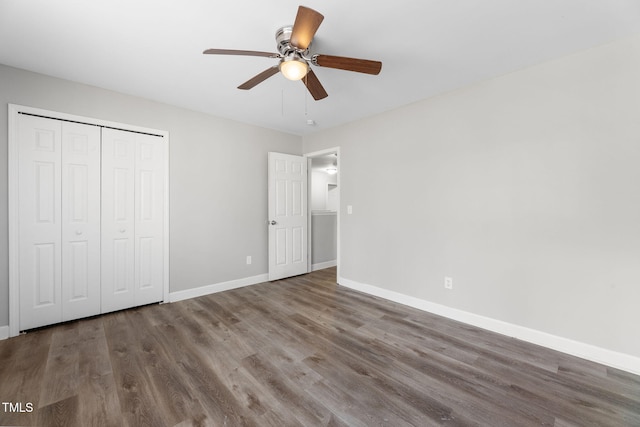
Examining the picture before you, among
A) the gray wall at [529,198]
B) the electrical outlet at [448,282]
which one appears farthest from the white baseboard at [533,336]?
the electrical outlet at [448,282]

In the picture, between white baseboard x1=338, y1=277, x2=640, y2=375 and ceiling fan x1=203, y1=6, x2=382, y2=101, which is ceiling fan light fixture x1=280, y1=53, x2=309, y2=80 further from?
white baseboard x1=338, y1=277, x2=640, y2=375

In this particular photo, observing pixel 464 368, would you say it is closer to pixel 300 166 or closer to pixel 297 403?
pixel 297 403

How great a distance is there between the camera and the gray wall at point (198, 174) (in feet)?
8.14

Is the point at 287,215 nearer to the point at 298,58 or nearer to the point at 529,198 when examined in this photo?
the point at 298,58

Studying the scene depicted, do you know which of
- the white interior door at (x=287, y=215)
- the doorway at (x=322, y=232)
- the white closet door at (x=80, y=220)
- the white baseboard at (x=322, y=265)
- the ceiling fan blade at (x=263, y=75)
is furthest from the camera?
the white baseboard at (x=322, y=265)

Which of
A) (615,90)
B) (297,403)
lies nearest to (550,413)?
(297,403)

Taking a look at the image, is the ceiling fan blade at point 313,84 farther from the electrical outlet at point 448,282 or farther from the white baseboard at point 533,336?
the white baseboard at point 533,336

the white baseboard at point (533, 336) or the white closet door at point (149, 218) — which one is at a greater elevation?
the white closet door at point (149, 218)

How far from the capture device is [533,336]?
2.31 meters

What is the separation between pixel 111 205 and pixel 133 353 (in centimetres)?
166

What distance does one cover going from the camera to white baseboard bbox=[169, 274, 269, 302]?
335 centimetres

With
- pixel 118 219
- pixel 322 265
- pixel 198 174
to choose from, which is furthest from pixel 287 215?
pixel 118 219

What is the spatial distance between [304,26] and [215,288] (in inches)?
132

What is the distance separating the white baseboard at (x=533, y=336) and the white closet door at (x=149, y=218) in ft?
9.70
